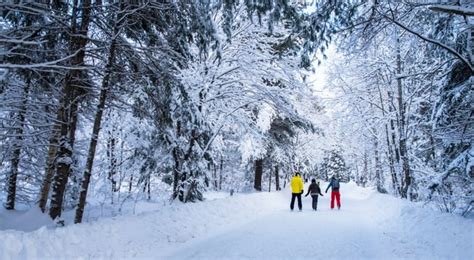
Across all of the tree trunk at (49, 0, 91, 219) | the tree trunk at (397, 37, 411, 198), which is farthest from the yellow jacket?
the tree trunk at (49, 0, 91, 219)

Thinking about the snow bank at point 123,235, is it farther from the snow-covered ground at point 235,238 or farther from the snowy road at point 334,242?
the snowy road at point 334,242

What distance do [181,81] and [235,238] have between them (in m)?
5.14

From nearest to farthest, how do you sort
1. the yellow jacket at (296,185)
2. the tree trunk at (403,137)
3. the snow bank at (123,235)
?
the snow bank at (123,235), the tree trunk at (403,137), the yellow jacket at (296,185)

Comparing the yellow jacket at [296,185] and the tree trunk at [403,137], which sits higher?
the tree trunk at [403,137]

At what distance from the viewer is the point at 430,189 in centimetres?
839

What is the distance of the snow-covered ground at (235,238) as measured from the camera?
6055mm

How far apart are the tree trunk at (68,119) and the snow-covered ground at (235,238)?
1.06 meters

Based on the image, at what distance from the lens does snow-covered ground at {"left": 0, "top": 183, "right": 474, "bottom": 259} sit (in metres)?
6.05

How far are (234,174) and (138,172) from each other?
97.5 feet

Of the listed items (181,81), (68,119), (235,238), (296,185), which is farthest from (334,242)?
(296,185)

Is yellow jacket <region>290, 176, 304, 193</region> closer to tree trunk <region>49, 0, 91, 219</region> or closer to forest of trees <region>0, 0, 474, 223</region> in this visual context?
forest of trees <region>0, 0, 474, 223</region>

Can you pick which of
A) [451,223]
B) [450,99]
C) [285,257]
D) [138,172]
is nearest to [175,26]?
[285,257]

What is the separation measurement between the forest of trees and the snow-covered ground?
119cm

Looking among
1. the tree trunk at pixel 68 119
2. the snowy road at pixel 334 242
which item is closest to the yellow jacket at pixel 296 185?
the snowy road at pixel 334 242
